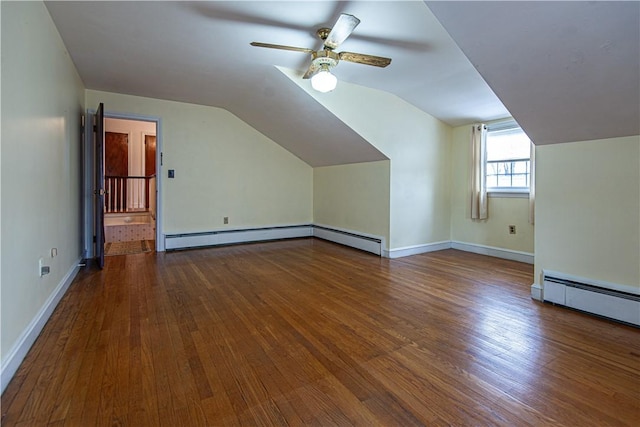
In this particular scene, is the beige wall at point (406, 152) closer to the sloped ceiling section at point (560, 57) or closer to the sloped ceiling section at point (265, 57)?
the sloped ceiling section at point (265, 57)

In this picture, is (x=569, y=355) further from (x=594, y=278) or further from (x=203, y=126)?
(x=203, y=126)

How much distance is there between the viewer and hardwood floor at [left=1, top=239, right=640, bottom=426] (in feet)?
4.83

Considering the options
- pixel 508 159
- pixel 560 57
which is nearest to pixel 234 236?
pixel 508 159

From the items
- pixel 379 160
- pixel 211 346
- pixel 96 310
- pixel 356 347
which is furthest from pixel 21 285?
pixel 379 160

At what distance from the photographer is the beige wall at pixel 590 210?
2.40 metres

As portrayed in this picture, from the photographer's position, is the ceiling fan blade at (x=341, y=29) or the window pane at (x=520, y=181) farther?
the window pane at (x=520, y=181)

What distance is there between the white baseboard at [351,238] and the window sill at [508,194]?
6.01 ft

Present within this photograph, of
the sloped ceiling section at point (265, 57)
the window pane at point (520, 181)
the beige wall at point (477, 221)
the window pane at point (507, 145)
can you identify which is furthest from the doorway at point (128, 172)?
the window pane at point (520, 181)

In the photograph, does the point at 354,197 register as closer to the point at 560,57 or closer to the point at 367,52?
the point at 367,52

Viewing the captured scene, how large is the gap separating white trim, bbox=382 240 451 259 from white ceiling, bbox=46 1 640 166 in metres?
1.50

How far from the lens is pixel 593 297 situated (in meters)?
2.56

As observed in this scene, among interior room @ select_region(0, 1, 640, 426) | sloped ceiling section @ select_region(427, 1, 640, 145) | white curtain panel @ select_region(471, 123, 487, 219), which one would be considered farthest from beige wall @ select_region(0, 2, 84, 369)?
white curtain panel @ select_region(471, 123, 487, 219)

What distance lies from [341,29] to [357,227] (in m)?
3.50

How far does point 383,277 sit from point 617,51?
2.71m
